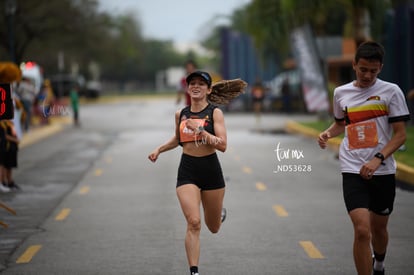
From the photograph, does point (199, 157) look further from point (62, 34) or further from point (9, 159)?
point (62, 34)

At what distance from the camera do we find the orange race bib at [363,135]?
21.6ft

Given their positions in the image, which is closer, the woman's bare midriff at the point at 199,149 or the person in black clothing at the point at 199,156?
the person in black clothing at the point at 199,156

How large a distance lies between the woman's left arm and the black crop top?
0.14 ft

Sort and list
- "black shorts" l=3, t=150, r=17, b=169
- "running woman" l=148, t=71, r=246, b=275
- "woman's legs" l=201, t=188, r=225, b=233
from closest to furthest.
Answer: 1. "running woman" l=148, t=71, r=246, b=275
2. "woman's legs" l=201, t=188, r=225, b=233
3. "black shorts" l=3, t=150, r=17, b=169

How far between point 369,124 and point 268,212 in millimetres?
5030

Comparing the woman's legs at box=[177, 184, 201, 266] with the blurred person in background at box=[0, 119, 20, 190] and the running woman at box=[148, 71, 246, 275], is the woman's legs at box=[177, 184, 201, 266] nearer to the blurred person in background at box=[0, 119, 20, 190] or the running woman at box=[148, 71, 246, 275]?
the running woman at box=[148, 71, 246, 275]

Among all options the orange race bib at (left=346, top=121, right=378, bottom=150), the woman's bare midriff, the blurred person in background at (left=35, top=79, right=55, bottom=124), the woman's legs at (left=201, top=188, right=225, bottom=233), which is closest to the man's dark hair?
the orange race bib at (left=346, top=121, right=378, bottom=150)

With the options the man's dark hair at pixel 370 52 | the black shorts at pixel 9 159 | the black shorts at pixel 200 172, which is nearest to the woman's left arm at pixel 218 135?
the black shorts at pixel 200 172

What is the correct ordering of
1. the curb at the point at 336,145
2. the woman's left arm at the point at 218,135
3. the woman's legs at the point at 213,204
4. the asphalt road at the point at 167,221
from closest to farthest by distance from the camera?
the woman's left arm at the point at 218,135 < the woman's legs at the point at 213,204 < the asphalt road at the point at 167,221 < the curb at the point at 336,145

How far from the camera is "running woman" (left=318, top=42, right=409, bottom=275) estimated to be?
6418mm

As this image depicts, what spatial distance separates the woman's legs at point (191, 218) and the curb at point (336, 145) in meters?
7.87

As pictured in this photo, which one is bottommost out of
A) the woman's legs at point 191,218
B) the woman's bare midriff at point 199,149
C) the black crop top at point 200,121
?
the woman's legs at point 191,218

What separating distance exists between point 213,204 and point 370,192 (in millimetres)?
1424

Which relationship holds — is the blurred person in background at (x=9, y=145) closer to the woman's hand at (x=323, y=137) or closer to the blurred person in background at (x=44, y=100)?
the woman's hand at (x=323, y=137)
